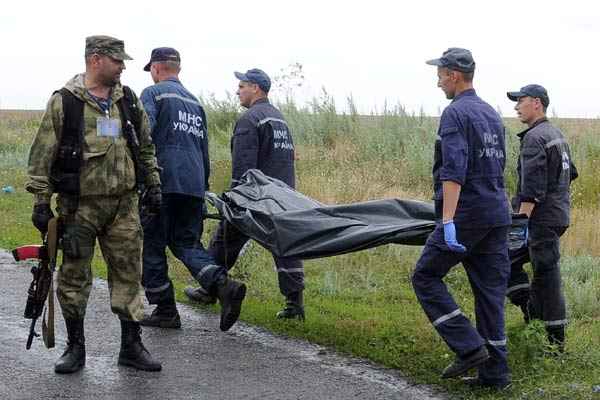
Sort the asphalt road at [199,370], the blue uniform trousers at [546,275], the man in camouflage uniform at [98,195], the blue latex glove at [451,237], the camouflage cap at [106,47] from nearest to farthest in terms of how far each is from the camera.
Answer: the blue latex glove at [451,237]
the asphalt road at [199,370]
the man in camouflage uniform at [98,195]
the camouflage cap at [106,47]
the blue uniform trousers at [546,275]

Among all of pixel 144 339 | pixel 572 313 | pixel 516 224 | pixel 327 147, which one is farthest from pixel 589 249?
pixel 327 147

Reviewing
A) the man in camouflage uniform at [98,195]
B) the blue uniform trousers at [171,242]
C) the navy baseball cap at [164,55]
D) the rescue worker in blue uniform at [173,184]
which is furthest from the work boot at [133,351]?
the navy baseball cap at [164,55]

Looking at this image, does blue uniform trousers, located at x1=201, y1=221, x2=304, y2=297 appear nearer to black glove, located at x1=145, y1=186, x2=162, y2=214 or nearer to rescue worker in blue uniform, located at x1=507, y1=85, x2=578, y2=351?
black glove, located at x1=145, y1=186, x2=162, y2=214

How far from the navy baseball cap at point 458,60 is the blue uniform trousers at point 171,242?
2.39 m

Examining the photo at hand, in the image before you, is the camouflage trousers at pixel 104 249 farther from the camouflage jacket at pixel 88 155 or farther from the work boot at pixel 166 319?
the work boot at pixel 166 319

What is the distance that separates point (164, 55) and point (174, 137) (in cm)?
68

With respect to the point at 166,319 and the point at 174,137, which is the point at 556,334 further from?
the point at 174,137

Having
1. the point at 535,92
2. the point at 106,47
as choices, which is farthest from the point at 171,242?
the point at 535,92

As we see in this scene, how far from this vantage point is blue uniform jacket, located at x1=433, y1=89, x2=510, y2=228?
5766 millimetres

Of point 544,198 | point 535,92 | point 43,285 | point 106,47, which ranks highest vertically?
point 106,47

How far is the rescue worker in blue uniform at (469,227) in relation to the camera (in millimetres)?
5762

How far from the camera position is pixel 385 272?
398 inches

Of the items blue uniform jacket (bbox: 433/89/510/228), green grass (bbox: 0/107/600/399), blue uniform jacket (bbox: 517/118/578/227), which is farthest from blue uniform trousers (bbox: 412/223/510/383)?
blue uniform jacket (bbox: 517/118/578/227)

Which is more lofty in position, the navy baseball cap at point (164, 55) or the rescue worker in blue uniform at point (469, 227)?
the navy baseball cap at point (164, 55)
